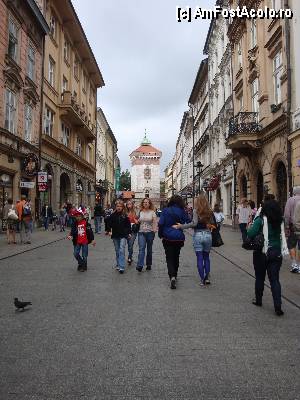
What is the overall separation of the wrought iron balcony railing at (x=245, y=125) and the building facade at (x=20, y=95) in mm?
10533

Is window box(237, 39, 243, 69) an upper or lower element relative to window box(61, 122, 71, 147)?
upper

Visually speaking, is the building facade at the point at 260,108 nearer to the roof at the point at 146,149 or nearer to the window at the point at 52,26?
the window at the point at 52,26

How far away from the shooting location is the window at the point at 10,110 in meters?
20.7

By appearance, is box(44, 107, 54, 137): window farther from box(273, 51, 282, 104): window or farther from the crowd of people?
the crowd of people

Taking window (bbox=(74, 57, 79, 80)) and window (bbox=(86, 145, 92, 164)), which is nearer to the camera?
window (bbox=(74, 57, 79, 80))

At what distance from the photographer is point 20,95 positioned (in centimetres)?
2238

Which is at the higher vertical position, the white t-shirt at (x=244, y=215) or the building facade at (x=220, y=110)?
the building facade at (x=220, y=110)

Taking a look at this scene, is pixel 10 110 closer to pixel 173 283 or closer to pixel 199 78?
pixel 173 283

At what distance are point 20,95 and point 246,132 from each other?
1183 centimetres

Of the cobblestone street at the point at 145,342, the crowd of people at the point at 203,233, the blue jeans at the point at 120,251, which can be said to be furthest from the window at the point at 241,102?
the cobblestone street at the point at 145,342

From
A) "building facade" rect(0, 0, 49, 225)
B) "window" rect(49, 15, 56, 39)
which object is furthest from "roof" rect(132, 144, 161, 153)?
"building facade" rect(0, 0, 49, 225)

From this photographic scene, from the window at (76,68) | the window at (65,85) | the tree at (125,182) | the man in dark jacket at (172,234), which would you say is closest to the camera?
the man in dark jacket at (172,234)

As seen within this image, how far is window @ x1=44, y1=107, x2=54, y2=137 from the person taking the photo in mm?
27894

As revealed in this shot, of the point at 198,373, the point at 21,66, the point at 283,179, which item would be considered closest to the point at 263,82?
the point at 283,179
